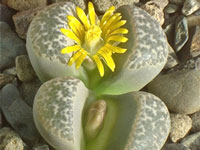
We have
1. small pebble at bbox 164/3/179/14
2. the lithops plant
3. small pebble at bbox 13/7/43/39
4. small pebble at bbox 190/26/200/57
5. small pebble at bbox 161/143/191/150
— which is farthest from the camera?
small pebble at bbox 164/3/179/14

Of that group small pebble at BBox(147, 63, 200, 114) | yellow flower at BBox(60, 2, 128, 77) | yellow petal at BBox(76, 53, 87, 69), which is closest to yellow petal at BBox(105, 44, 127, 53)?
yellow flower at BBox(60, 2, 128, 77)

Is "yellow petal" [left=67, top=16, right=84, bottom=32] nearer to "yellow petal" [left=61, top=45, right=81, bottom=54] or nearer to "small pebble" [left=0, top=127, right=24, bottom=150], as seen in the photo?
"yellow petal" [left=61, top=45, right=81, bottom=54]

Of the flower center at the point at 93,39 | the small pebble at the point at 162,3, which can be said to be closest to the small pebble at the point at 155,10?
the small pebble at the point at 162,3

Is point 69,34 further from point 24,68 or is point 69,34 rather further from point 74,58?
point 24,68

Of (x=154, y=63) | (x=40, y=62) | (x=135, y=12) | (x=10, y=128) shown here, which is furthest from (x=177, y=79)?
(x=10, y=128)

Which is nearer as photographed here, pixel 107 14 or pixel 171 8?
pixel 107 14

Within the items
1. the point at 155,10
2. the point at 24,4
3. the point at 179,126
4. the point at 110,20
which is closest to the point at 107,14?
the point at 110,20
